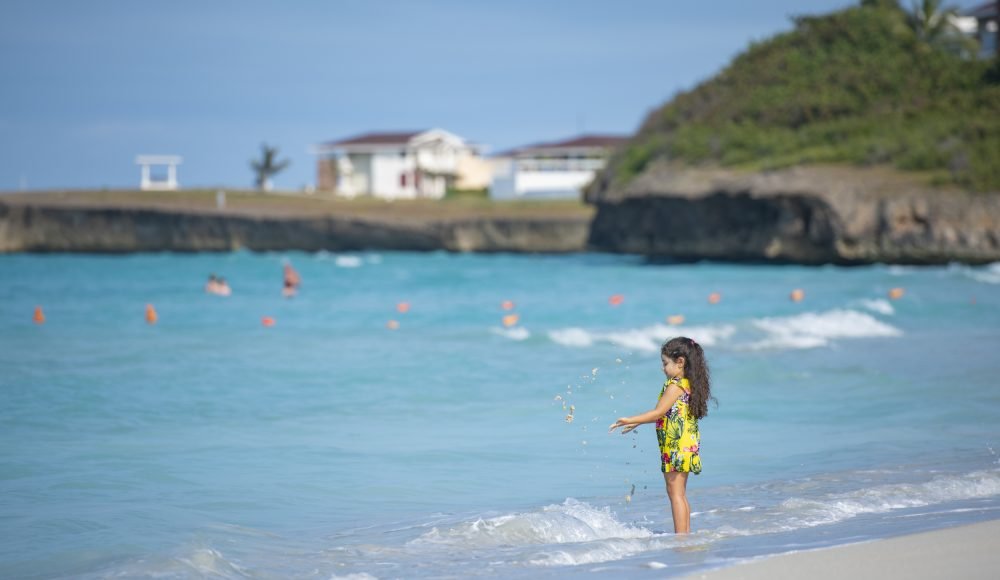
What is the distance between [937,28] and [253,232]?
3642 cm

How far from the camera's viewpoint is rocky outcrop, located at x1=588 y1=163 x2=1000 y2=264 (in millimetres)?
37125

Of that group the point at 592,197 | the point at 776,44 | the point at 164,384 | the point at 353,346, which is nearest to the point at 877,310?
the point at 353,346

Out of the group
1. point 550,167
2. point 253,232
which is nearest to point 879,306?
point 253,232

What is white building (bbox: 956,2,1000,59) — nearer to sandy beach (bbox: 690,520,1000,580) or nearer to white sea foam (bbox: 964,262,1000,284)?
white sea foam (bbox: 964,262,1000,284)

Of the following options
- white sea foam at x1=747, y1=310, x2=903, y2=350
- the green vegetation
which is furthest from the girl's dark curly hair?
the green vegetation

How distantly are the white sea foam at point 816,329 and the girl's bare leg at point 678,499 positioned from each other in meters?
11.6

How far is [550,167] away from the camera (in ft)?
281

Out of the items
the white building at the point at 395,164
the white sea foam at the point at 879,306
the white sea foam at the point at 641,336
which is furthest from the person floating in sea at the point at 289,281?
the white building at the point at 395,164

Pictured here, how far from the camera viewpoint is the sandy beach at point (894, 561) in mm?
5941

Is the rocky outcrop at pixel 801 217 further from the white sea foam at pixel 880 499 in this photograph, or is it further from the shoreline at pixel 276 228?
the white sea foam at pixel 880 499

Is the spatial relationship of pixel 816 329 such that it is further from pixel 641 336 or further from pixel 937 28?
pixel 937 28

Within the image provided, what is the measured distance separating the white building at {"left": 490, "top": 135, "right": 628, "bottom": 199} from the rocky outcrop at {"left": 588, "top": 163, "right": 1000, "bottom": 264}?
27616 mm

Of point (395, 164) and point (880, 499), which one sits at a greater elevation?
point (395, 164)

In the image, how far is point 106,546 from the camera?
289 inches
